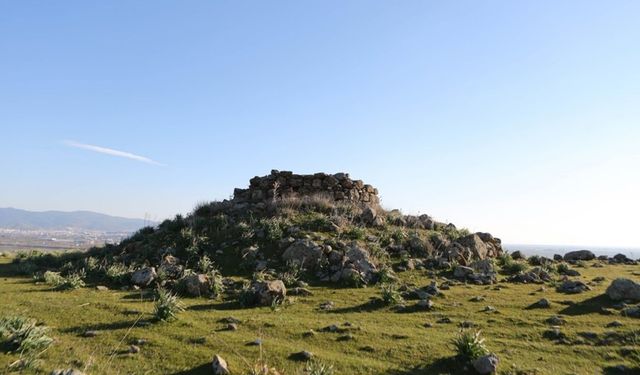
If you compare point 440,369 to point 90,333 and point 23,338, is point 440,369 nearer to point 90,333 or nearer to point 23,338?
point 90,333

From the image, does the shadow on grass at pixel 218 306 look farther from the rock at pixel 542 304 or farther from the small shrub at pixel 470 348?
the rock at pixel 542 304

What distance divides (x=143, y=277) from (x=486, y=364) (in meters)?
12.2

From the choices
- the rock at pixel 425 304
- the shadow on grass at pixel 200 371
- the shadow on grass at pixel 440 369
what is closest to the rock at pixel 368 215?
the rock at pixel 425 304

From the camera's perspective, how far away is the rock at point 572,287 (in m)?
14.9

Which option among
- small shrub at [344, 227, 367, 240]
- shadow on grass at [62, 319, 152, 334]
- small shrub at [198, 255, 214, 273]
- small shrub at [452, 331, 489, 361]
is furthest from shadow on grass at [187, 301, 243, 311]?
small shrub at [344, 227, 367, 240]

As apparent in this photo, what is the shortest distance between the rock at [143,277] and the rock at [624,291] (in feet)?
49.7

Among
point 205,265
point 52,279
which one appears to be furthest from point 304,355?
point 52,279

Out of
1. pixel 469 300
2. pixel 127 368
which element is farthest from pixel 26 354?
pixel 469 300

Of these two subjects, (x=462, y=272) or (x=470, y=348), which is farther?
(x=462, y=272)

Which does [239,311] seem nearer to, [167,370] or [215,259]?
[167,370]

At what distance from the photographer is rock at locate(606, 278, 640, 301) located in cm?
1293

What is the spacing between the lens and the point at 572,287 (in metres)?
15.2

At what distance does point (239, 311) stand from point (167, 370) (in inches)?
176

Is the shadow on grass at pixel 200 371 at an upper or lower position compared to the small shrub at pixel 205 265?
lower
